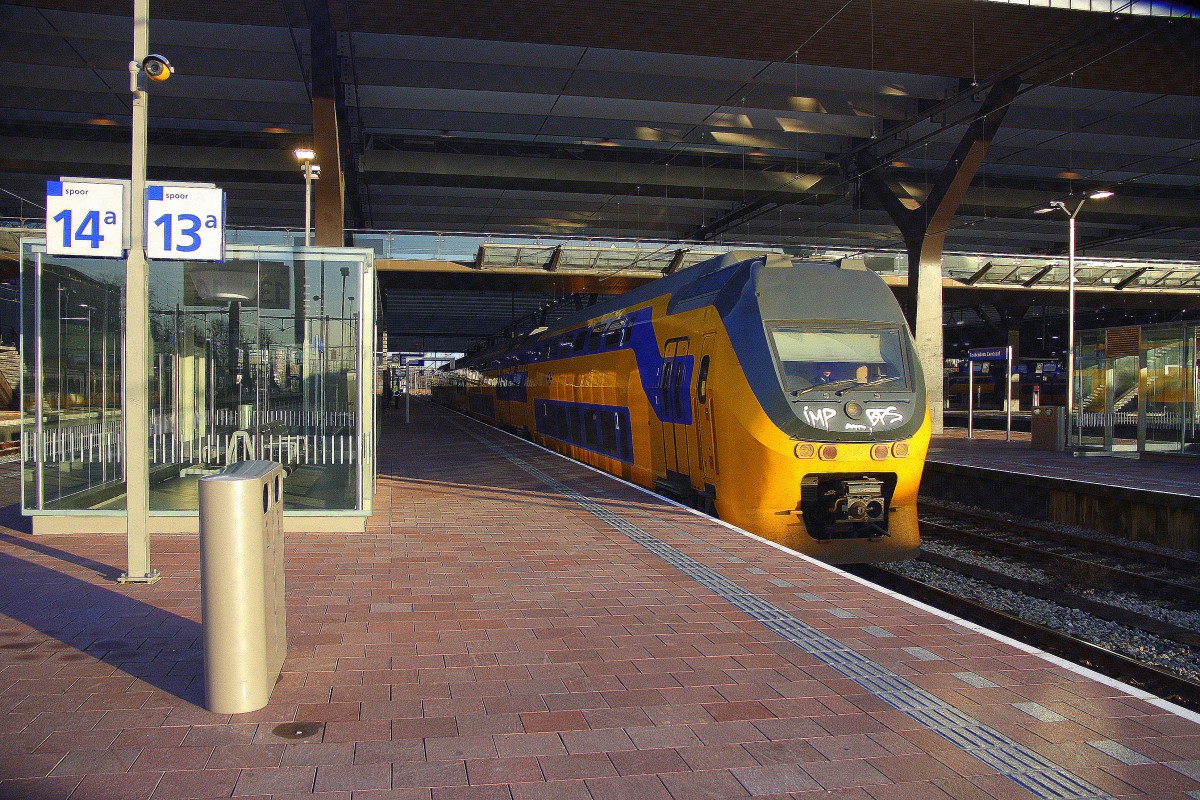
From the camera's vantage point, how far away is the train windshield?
8945 millimetres

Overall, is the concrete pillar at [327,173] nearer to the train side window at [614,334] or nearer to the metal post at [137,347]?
the train side window at [614,334]

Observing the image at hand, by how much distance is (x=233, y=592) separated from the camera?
3.89 m

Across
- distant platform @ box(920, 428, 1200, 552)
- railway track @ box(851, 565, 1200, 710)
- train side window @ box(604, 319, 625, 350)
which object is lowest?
railway track @ box(851, 565, 1200, 710)

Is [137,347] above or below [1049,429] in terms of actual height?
above

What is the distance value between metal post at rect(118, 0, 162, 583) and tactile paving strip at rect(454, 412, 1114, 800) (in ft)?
13.1

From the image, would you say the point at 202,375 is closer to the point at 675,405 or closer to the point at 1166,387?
the point at 675,405

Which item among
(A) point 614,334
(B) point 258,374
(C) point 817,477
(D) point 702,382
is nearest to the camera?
(C) point 817,477

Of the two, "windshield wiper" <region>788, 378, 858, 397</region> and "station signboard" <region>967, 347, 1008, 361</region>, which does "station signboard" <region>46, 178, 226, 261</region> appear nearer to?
"windshield wiper" <region>788, 378, 858, 397</region>

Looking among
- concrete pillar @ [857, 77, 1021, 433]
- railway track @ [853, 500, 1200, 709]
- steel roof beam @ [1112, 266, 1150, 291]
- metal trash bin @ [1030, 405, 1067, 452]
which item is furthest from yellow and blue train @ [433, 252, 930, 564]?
steel roof beam @ [1112, 266, 1150, 291]

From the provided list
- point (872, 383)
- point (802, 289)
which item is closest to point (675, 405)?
point (802, 289)

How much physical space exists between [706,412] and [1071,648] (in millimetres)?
4245

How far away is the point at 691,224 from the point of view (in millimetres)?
32375

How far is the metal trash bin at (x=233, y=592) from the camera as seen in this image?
12.7ft

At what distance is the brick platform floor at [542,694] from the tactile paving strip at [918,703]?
0.09ft
